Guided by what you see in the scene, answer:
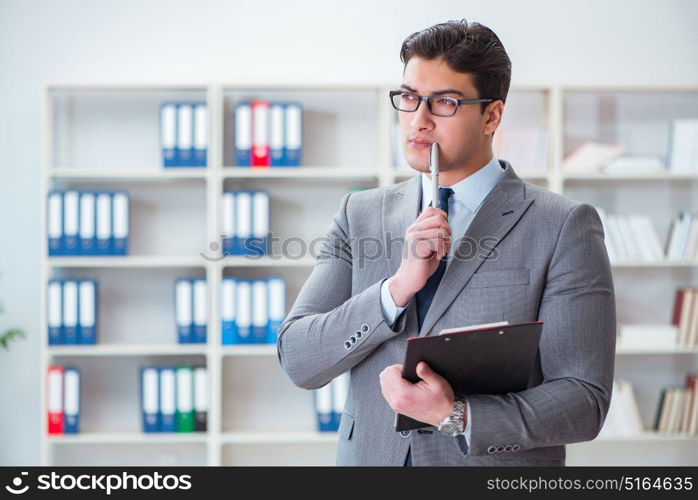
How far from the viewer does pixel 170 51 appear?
3.74 metres

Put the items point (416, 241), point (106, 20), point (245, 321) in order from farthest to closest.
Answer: point (106, 20) → point (245, 321) → point (416, 241)

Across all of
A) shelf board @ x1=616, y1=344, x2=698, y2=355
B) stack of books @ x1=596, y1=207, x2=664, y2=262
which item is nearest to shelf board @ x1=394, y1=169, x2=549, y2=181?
stack of books @ x1=596, y1=207, x2=664, y2=262

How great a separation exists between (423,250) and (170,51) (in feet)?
9.41

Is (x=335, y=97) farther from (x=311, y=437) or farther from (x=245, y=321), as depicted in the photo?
(x=311, y=437)

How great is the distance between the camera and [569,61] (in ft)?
12.5

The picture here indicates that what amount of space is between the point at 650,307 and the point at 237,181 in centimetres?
213

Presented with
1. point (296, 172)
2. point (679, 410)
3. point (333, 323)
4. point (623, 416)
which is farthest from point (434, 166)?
point (679, 410)

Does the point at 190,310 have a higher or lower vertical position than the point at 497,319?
lower

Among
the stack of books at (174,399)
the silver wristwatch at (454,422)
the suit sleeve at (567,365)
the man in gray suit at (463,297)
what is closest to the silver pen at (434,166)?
the man in gray suit at (463,297)

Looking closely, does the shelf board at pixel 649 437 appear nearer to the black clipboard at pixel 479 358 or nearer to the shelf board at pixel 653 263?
the shelf board at pixel 653 263

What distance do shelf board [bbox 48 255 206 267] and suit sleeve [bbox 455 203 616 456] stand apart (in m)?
2.42

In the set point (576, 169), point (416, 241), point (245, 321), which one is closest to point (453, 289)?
point (416, 241)

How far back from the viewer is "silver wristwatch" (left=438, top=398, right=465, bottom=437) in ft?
3.97
